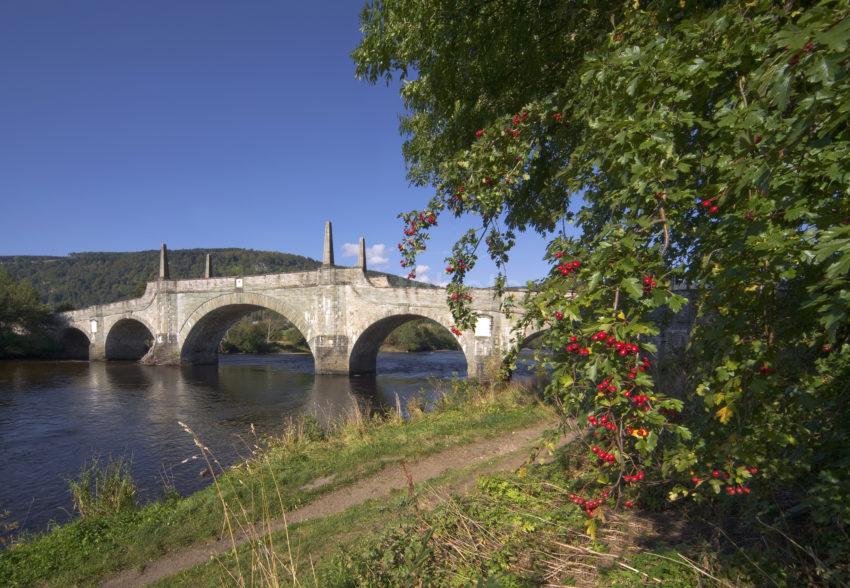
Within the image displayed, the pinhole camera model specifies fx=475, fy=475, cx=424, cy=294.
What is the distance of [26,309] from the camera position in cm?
3288

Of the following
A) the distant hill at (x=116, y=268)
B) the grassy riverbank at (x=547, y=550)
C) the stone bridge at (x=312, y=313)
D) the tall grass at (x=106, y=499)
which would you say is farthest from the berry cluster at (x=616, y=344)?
the distant hill at (x=116, y=268)

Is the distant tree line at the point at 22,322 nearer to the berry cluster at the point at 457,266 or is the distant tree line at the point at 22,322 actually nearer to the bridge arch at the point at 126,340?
the bridge arch at the point at 126,340

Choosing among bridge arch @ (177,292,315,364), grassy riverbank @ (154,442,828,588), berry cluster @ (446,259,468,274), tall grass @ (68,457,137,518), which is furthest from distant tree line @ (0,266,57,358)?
berry cluster @ (446,259,468,274)

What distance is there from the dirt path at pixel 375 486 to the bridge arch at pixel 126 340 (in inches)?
1185

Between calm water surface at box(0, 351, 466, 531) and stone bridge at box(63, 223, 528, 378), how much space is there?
137 centimetres

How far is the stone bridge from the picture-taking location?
18.2 m

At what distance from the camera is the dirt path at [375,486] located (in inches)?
183

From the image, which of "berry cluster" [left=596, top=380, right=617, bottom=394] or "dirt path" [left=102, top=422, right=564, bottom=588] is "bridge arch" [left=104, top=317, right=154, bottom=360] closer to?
"dirt path" [left=102, top=422, right=564, bottom=588]

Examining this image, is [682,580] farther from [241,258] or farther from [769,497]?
[241,258]

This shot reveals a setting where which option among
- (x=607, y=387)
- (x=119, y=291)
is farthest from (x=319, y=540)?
(x=119, y=291)

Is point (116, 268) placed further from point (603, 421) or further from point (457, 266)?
point (603, 421)

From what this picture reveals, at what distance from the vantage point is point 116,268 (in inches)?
4975

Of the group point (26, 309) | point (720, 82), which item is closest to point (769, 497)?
point (720, 82)

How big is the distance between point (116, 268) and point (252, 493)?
146m
